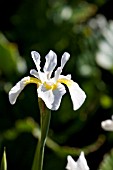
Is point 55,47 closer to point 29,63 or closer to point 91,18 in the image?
point 29,63

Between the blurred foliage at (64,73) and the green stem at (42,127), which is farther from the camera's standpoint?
the blurred foliage at (64,73)

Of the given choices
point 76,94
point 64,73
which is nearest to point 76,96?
point 76,94

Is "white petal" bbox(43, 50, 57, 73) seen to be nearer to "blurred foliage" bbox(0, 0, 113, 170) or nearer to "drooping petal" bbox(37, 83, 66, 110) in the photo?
"drooping petal" bbox(37, 83, 66, 110)

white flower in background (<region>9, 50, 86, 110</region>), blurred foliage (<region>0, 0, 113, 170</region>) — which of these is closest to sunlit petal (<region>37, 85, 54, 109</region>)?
white flower in background (<region>9, 50, 86, 110</region>)

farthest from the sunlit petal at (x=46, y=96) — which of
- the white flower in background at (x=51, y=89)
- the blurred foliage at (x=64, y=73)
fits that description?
the blurred foliage at (x=64, y=73)

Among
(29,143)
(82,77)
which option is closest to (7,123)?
(29,143)

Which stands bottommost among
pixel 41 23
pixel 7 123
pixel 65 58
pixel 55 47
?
pixel 65 58

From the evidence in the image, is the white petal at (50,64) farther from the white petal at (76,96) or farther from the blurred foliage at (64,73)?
the blurred foliage at (64,73)
